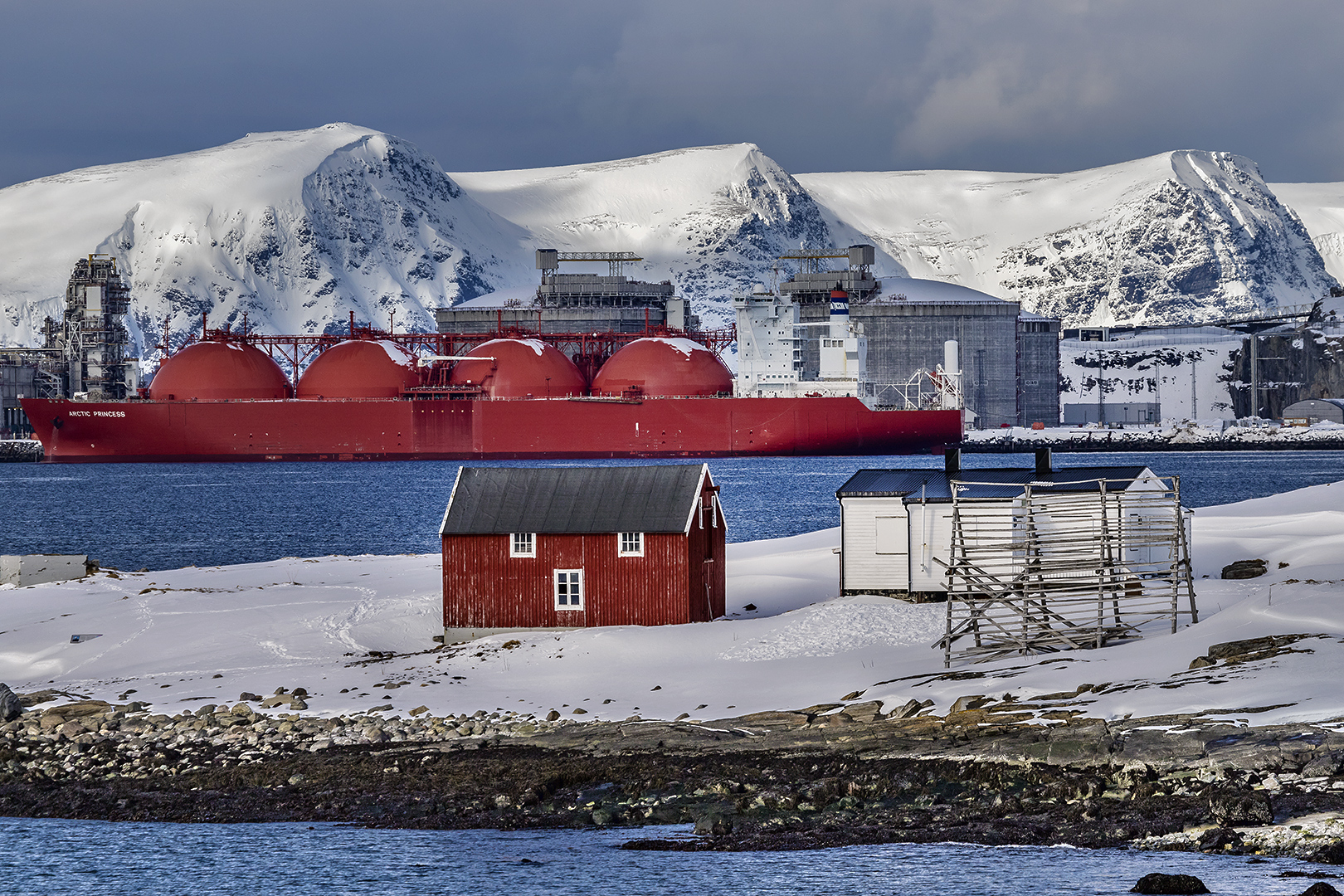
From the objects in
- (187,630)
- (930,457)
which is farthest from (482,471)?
(930,457)

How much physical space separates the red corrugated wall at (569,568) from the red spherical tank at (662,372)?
64506mm

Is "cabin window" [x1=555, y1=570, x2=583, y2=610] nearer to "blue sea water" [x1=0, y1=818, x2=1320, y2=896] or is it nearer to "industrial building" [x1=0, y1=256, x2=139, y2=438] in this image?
"blue sea water" [x1=0, y1=818, x2=1320, y2=896]

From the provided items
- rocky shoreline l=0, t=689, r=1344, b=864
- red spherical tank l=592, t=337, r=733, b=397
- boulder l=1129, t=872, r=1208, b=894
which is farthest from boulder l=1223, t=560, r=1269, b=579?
red spherical tank l=592, t=337, r=733, b=397

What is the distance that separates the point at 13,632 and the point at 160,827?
12.3m

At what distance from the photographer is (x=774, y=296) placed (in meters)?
102

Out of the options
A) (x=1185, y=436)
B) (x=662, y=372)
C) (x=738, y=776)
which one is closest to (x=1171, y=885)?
(x=738, y=776)

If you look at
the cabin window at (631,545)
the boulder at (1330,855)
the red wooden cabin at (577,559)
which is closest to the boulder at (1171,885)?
the boulder at (1330,855)

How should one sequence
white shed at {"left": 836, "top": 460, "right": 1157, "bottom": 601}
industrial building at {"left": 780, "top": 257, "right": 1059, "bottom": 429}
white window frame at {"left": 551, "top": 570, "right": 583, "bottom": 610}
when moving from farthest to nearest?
industrial building at {"left": 780, "top": 257, "right": 1059, "bottom": 429} < white shed at {"left": 836, "top": 460, "right": 1157, "bottom": 601} < white window frame at {"left": 551, "top": 570, "right": 583, "bottom": 610}

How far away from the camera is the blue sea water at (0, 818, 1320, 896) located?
1208 cm

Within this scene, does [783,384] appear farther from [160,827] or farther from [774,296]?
[160,827]

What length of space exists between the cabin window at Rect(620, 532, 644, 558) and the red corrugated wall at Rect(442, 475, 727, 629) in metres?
0.08

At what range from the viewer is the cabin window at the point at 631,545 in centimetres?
2380

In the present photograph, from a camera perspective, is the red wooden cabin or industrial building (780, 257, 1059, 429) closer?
the red wooden cabin

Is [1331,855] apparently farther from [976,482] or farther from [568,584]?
[568,584]
